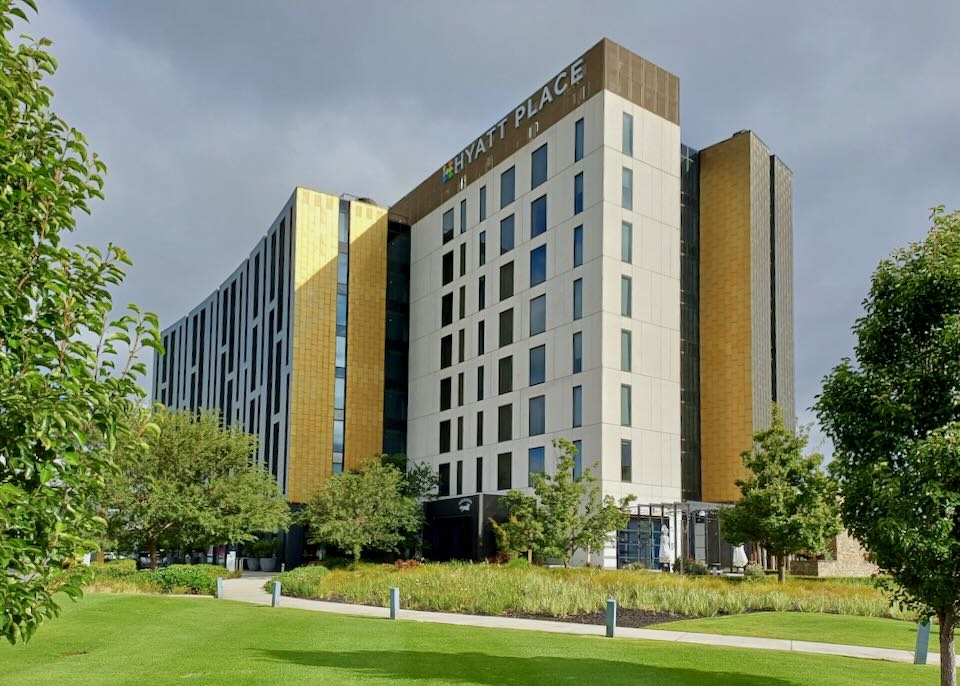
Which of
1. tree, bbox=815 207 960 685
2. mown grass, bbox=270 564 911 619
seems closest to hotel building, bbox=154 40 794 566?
mown grass, bbox=270 564 911 619

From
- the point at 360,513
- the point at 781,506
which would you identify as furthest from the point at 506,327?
the point at 781,506

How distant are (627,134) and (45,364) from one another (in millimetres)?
53470

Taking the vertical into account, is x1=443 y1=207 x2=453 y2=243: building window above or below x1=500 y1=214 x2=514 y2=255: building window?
above

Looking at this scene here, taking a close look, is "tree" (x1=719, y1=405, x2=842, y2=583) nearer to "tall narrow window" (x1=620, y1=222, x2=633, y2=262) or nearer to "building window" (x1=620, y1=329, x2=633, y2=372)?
"building window" (x1=620, y1=329, x2=633, y2=372)

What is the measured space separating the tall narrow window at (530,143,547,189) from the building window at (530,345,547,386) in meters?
10.8

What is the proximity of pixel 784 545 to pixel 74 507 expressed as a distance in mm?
37735

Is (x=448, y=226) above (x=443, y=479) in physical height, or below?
above

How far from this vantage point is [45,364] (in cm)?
670

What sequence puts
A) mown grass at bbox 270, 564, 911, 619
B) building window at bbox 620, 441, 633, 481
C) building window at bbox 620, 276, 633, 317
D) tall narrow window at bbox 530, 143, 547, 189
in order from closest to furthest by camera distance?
mown grass at bbox 270, 564, 911, 619 < building window at bbox 620, 441, 633, 481 < building window at bbox 620, 276, 633, 317 < tall narrow window at bbox 530, 143, 547, 189

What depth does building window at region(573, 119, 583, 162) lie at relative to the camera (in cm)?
5812

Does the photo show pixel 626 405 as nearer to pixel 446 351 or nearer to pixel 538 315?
pixel 538 315

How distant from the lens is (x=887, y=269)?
15.7m

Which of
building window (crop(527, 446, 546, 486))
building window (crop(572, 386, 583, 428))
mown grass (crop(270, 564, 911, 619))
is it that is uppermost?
building window (crop(572, 386, 583, 428))

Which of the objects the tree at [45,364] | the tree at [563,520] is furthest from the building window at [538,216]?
the tree at [45,364]
